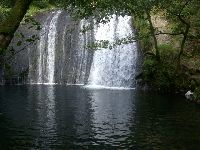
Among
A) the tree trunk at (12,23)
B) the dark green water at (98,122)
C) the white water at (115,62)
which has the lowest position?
the dark green water at (98,122)

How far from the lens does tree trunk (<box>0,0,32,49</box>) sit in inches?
181

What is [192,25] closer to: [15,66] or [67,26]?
[67,26]

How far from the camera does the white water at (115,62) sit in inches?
1442

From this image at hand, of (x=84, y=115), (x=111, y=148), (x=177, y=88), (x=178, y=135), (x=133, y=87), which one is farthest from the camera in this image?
(x=133, y=87)

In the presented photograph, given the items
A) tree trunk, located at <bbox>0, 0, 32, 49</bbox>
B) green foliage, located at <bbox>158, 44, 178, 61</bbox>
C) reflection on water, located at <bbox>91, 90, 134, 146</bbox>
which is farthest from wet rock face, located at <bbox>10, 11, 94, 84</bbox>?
tree trunk, located at <bbox>0, 0, 32, 49</bbox>

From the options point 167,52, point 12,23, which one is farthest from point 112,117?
point 12,23

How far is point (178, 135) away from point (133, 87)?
19.4 m

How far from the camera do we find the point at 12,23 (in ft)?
15.8

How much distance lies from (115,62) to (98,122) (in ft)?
66.0

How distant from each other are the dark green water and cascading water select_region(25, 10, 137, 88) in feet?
31.9

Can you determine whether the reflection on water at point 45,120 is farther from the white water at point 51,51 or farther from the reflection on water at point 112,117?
the white water at point 51,51

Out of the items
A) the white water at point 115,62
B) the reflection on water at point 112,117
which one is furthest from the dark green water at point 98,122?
the white water at point 115,62

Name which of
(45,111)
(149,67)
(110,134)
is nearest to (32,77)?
(149,67)

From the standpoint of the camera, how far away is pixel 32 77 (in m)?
40.4
